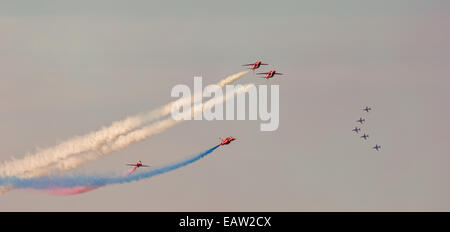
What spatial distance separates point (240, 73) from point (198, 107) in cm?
981
